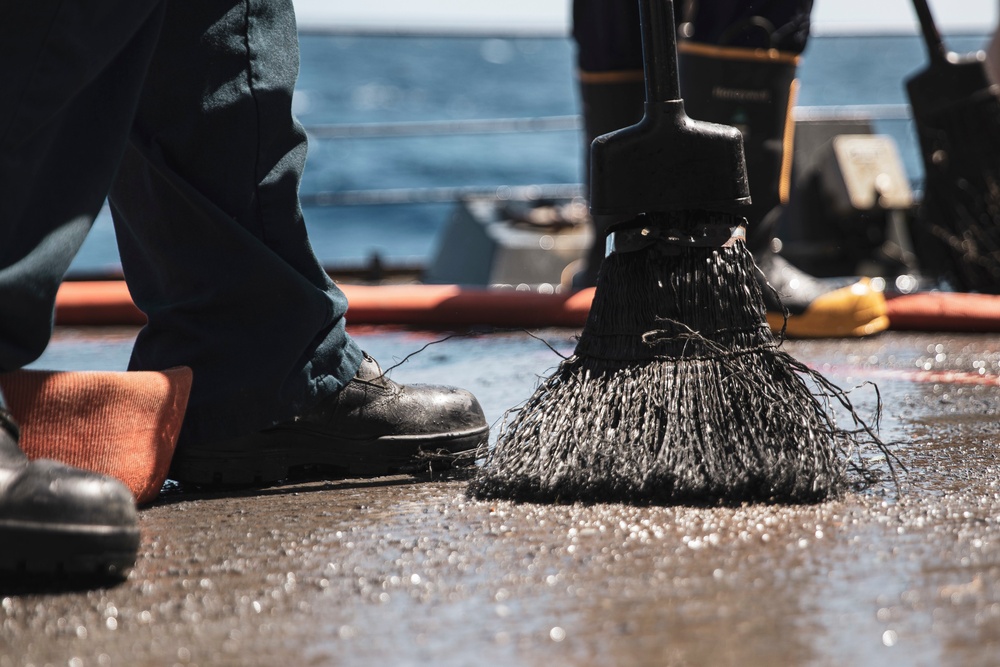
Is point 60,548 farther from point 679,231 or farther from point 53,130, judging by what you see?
point 679,231

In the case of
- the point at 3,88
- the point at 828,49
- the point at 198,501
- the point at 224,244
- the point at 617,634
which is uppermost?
the point at 3,88

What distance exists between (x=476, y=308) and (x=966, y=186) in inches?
69.1

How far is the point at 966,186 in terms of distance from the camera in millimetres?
3812

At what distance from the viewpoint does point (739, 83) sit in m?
3.04

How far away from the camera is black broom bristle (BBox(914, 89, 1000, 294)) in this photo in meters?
3.71

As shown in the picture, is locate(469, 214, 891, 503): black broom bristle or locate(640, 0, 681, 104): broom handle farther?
locate(640, 0, 681, 104): broom handle

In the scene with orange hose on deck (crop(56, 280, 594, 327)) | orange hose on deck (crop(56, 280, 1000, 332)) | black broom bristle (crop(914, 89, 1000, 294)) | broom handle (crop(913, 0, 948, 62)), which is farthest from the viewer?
black broom bristle (crop(914, 89, 1000, 294))

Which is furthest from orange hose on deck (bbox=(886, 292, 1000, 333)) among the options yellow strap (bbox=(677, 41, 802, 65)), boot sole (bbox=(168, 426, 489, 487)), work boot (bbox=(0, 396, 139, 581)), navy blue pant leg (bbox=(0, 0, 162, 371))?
work boot (bbox=(0, 396, 139, 581))

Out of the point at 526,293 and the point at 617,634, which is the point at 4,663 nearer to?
the point at 617,634

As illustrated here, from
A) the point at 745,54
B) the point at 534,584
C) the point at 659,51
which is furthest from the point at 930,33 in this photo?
the point at 534,584

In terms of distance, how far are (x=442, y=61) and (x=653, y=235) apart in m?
68.0

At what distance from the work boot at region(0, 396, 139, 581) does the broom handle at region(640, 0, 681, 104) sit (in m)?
0.94

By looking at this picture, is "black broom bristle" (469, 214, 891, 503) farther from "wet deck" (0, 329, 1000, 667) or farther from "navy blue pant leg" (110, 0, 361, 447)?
"navy blue pant leg" (110, 0, 361, 447)

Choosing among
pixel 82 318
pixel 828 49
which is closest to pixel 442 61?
pixel 828 49
